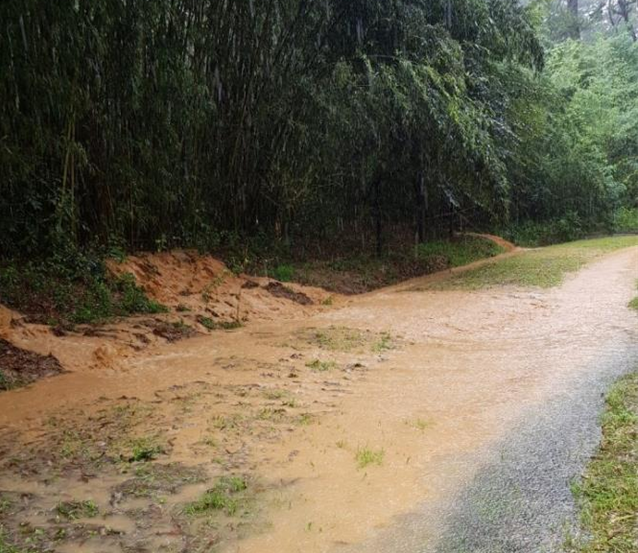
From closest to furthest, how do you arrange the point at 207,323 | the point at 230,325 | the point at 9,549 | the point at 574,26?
the point at 9,549 < the point at 207,323 < the point at 230,325 < the point at 574,26

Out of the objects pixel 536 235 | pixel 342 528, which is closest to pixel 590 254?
pixel 536 235

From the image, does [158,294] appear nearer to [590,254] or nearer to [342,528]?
[342,528]

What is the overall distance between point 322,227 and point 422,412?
781 cm

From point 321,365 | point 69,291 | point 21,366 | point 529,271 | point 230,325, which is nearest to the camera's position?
point 21,366

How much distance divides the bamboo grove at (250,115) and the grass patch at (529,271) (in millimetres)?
1260

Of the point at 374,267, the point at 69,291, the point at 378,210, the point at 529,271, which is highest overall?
the point at 378,210

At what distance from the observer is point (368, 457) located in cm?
326

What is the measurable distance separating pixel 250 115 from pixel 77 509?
7145 millimetres

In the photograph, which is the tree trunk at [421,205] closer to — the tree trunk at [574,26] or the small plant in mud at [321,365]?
the small plant in mud at [321,365]

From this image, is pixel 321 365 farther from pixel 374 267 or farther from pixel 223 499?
pixel 374 267

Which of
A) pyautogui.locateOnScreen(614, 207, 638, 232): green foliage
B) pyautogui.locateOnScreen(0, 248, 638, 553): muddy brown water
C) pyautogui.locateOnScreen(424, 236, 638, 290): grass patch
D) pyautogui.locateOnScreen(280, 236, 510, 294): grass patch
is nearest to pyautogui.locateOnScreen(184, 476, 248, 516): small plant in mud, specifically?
pyautogui.locateOnScreen(0, 248, 638, 553): muddy brown water

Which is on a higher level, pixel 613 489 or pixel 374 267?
pixel 374 267

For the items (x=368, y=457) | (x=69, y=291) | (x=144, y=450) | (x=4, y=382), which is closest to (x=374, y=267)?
(x=69, y=291)

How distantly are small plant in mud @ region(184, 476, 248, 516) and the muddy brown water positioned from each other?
0.28 ft
